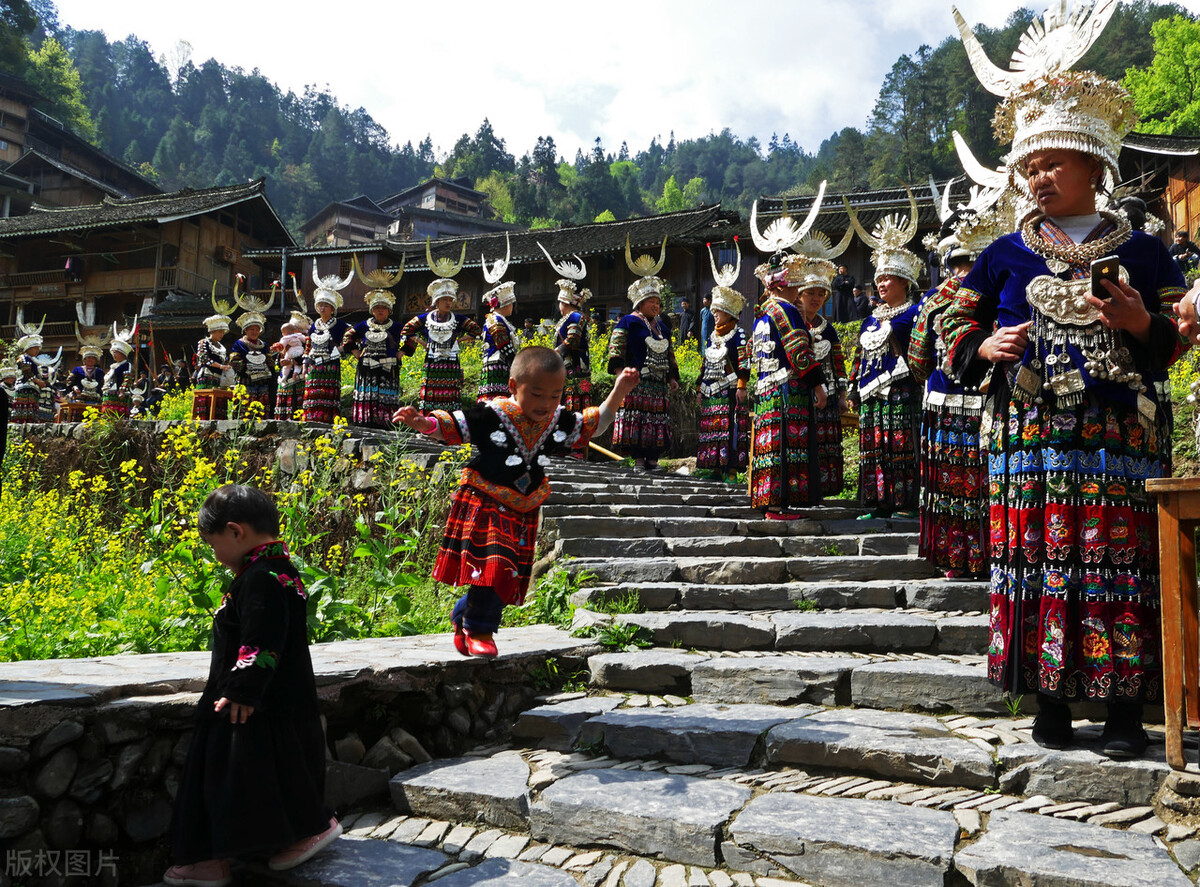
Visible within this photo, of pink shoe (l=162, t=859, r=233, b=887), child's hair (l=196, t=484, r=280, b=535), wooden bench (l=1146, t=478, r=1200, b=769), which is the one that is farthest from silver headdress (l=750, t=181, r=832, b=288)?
pink shoe (l=162, t=859, r=233, b=887)

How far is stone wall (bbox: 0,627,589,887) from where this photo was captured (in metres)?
2.77

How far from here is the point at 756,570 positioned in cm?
568

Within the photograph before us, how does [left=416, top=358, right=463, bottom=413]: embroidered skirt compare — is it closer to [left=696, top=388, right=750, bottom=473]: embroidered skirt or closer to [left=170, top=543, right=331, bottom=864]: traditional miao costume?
[left=696, top=388, right=750, bottom=473]: embroidered skirt

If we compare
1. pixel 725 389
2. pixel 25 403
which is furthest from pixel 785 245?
pixel 25 403

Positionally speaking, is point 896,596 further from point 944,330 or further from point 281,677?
point 281,677

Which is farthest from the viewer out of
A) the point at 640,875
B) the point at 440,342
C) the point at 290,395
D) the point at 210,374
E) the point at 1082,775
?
the point at 290,395

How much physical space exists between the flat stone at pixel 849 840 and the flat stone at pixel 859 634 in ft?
5.47

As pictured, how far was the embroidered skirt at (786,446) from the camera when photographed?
6770mm

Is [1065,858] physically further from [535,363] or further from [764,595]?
[764,595]

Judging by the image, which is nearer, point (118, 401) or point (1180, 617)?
point (1180, 617)

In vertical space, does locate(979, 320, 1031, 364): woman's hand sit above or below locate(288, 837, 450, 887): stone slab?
above

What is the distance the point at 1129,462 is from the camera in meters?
2.98

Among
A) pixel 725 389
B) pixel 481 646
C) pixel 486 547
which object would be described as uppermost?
pixel 725 389

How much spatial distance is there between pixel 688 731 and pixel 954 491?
277 cm
